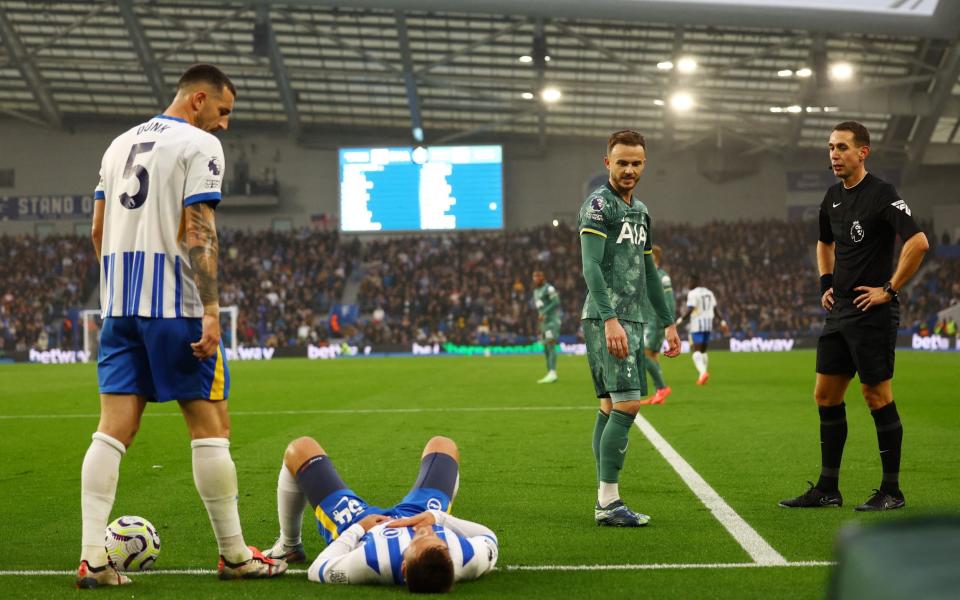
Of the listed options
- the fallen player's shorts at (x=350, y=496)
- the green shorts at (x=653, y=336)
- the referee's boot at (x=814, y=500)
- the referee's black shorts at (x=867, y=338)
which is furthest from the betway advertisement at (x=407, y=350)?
the fallen player's shorts at (x=350, y=496)

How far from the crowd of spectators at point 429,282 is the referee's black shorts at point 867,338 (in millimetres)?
35783

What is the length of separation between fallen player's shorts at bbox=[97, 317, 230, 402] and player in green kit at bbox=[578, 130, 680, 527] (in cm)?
226

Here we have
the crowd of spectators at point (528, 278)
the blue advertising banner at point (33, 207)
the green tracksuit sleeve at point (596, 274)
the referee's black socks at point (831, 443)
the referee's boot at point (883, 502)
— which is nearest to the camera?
the green tracksuit sleeve at point (596, 274)

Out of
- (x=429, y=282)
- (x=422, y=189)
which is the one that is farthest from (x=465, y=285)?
(x=422, y=189)

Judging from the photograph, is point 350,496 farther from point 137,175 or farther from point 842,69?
point 842,69

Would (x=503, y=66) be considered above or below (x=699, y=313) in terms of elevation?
above

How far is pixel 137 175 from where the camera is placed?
4.49 m

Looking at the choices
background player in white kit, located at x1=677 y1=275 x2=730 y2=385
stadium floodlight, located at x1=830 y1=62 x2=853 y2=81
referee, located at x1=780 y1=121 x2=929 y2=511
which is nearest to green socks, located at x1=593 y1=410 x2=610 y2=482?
referee, located at x1=780 y1=121 x2=929 y2=511

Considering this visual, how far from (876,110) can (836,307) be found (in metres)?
34.8

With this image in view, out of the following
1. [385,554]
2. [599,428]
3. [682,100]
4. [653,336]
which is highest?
[682,100]

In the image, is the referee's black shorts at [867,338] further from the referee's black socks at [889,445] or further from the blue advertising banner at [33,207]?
the blue advertising banner at [33,207]

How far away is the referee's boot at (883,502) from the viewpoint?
612 cm

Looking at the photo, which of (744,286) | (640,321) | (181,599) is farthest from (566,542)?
(744,286)

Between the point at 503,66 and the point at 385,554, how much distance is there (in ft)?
127
